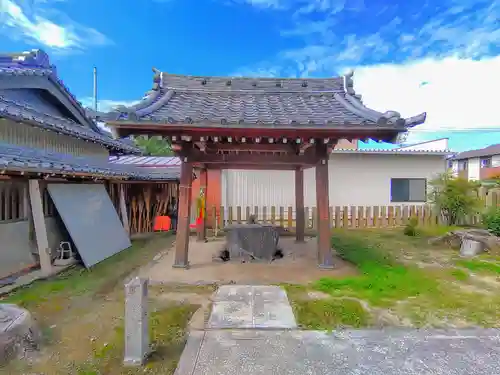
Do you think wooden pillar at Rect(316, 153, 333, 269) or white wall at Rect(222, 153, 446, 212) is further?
white wall at Rect(222, 153, 446, 212)

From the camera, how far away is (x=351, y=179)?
12148mm

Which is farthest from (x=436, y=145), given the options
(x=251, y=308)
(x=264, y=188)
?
(x=251, y=308)

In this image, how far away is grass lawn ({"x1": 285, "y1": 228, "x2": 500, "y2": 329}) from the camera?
355cm

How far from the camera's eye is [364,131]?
461 cm

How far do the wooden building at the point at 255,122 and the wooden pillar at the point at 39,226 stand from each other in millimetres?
2178

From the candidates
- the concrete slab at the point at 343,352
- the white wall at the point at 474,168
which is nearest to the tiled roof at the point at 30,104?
the concrete slab at the point at 343,352

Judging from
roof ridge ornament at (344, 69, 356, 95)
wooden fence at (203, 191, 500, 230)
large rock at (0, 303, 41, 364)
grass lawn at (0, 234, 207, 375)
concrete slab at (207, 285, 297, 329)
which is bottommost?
grass lawn at (0, 234, 207, 375)

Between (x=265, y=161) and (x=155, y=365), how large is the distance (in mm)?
4024

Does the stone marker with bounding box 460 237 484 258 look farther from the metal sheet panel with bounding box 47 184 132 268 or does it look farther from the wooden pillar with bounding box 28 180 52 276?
the wooden pillar with bounding box 28 180 52 276

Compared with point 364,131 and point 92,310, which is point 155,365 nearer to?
point 92,310

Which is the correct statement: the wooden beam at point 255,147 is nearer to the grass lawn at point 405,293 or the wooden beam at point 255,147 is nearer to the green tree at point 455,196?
the grass lawn at point 405,293

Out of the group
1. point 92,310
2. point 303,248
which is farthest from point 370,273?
point 92,310

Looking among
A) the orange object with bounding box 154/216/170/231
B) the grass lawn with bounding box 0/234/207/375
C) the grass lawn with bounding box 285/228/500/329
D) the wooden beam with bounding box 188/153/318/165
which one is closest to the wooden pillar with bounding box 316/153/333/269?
the wooden beam with bounding box 188/153/318/165

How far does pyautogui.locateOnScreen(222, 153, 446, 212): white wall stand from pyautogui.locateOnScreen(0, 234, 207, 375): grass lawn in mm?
7015
